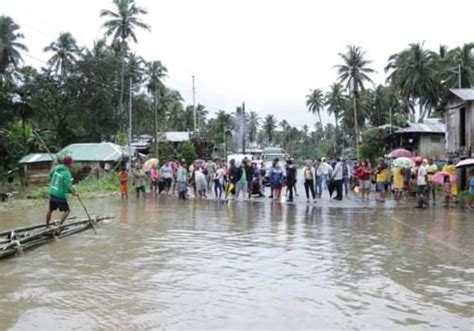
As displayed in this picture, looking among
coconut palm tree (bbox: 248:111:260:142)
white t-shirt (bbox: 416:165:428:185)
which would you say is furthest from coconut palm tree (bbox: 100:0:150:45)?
coconut palm tree (bbox: 248:111:260:142)

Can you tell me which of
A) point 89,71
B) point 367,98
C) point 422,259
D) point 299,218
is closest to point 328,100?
point 367,98

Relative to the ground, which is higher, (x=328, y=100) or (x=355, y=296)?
(x=328, y=100)

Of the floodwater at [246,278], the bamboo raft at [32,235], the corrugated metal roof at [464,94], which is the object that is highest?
the corrugated metal roof at [464,94]

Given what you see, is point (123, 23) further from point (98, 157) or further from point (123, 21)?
point (98, 157)

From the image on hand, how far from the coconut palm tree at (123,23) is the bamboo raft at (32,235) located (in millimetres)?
42350

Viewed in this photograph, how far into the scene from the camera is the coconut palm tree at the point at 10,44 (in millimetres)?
58688

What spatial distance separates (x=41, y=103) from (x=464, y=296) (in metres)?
55.2

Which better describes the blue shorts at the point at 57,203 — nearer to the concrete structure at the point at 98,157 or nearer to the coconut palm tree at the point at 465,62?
the concrete structure at the point at 98,157

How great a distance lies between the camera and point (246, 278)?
7.96 meters

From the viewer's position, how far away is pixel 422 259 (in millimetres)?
9375

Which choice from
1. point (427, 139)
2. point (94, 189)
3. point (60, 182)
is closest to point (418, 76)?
point (427, 139)

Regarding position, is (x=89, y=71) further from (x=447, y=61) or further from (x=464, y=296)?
(x=464, y=296)

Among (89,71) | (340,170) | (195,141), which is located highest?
(89,71)

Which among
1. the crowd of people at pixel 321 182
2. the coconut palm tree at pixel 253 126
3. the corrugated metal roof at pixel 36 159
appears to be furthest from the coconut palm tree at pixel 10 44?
the coconut palm tree at pixel 253 126
